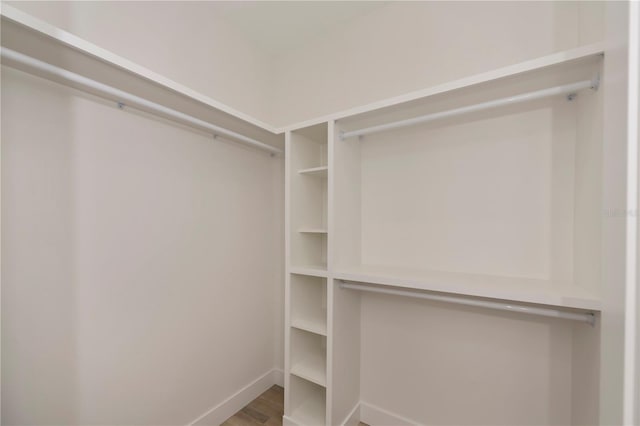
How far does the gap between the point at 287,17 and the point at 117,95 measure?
1372 millimetres

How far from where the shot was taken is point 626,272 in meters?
0.68

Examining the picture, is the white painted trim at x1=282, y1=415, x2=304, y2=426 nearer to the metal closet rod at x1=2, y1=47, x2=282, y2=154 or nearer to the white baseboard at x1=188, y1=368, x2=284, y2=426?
the white baseboard at x1=188, y1=368, x2=284, y2=426

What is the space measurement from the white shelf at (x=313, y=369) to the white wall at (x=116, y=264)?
0.50 meters

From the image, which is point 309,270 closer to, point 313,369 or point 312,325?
point 312,325

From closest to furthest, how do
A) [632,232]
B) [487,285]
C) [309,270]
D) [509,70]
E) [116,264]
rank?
[632,232] < [509,70] < [487,285] < [116,264] < [309,270]

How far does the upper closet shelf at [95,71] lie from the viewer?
2.72 feet

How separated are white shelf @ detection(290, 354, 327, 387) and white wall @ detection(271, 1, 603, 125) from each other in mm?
1869

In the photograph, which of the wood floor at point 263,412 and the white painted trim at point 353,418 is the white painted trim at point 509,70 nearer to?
the white painted trim at point 353,418

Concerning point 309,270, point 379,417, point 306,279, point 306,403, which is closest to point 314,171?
point 309,270

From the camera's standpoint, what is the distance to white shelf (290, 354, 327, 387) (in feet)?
5.10

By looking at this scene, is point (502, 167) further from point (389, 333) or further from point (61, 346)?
point (61, 346)

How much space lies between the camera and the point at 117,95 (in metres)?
1.15

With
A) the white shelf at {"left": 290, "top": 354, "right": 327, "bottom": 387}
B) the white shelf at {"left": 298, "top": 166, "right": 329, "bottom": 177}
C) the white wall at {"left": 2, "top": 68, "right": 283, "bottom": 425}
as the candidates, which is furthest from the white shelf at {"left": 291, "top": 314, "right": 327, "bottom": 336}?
the white shelf at {"left": 298, "top": 166, "right": 329, "bottom": 177}

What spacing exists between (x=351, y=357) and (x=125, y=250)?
150 centimetres
